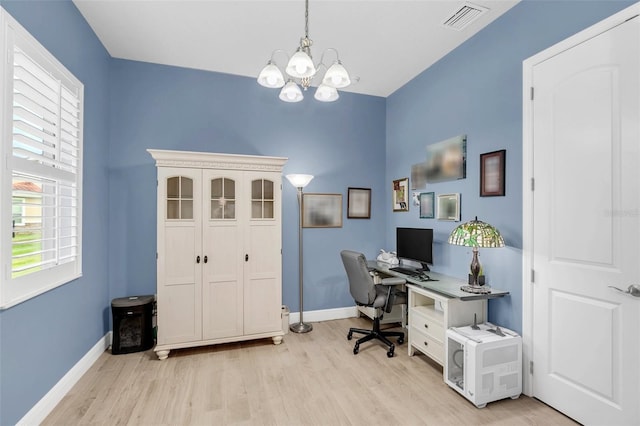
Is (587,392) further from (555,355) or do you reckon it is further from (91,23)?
(91,23)

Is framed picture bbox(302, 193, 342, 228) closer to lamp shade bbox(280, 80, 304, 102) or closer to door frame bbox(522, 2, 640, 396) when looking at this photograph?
lamp shade bbox(280, 80, 304, 102)

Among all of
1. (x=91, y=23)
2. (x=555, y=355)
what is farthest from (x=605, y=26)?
(x=91, y=23)

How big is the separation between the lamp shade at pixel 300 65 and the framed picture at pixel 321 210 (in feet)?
7.26

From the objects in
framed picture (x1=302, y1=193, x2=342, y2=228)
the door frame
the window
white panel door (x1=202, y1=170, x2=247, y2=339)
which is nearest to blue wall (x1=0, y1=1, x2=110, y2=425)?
the window

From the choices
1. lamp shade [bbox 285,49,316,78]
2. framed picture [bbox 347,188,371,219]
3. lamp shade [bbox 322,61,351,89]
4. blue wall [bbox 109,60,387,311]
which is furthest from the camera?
framed picture [bbox 347,188,371,219]

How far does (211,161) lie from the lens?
3.10 meters

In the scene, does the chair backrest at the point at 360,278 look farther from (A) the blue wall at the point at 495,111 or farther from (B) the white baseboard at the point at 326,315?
(B) the white baseboard at the point at 326,315

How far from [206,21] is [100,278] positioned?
267 centimetres

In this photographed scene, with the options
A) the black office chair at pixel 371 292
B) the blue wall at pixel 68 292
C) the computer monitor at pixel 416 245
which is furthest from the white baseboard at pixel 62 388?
the computer monitor at pixel 416 245

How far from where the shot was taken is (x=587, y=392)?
2.01 metres

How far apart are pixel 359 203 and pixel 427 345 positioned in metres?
2.04

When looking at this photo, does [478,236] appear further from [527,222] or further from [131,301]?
[131,301]

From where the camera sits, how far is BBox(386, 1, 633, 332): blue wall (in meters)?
2.29

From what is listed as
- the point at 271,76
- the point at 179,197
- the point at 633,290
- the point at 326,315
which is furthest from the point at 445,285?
the point at 179,197
